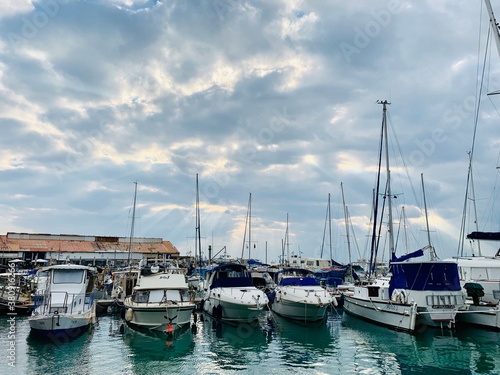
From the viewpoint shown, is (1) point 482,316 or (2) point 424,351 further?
(1) point 482,316

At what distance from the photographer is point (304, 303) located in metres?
25.9

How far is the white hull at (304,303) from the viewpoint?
84.7 feet

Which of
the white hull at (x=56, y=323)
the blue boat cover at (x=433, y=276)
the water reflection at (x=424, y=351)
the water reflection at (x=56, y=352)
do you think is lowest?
the water reflection at (x=56, y=352)

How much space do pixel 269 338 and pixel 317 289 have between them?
23.1 feet

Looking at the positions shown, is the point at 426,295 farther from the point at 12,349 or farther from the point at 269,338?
the point at 12,349

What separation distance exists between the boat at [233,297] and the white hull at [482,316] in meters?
13.1

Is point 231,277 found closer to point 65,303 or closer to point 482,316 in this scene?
point 65,303

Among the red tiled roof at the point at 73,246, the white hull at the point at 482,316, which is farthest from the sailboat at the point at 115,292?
the red tiled roof at the point at 73,246

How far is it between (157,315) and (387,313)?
14886mm

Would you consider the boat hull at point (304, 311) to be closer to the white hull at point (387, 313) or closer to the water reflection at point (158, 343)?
the white hull at point (387, 313)

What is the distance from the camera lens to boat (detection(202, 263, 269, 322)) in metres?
25.0

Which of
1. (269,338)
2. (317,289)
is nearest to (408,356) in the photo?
(269,338)

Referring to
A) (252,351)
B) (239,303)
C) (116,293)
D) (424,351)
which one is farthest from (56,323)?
(424,351)

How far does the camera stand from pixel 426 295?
22.9 metres
